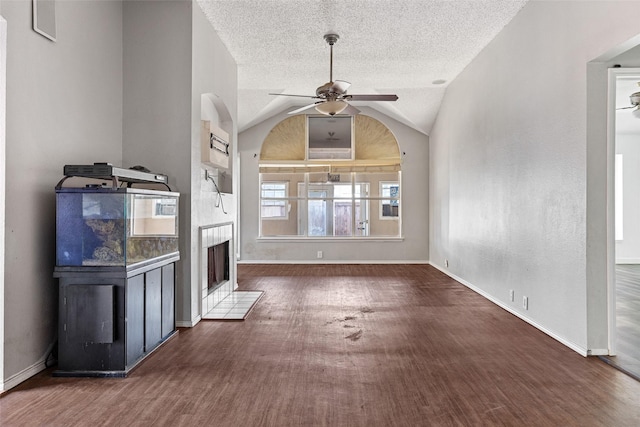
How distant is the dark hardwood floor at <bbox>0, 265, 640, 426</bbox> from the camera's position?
2.28 meters

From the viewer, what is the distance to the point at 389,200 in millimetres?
9102

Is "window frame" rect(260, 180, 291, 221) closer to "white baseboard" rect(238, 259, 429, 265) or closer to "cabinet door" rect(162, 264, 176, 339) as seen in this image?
"white baseboard" rect(238, 259, 429, 265)

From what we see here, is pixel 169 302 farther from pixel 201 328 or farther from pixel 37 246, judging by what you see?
pixel 37 246

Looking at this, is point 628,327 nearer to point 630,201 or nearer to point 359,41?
point 359,41

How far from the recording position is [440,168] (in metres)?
7.84

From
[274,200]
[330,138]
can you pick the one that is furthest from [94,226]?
[330,138]

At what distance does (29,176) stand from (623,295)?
6640mm

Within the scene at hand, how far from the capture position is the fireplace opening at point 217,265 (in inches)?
189

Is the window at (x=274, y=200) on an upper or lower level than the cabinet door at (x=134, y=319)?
upper

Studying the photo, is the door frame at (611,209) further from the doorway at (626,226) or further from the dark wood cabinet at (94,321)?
the dark wood cabinet at (94,321)

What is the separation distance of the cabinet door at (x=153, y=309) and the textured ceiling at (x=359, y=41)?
290 cm

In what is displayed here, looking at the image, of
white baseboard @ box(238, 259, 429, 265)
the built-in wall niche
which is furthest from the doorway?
the built-in wall niche

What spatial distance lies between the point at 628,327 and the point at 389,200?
5553 millimetres

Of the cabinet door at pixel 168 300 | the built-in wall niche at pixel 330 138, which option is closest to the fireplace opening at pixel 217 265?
the cabinet door at pixel 168 300
